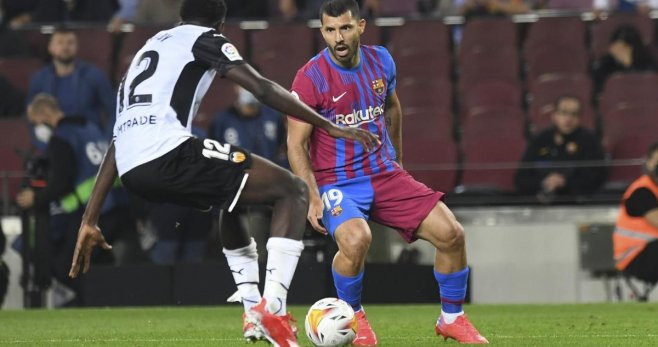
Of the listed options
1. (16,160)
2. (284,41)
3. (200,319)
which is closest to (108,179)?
(200,319)

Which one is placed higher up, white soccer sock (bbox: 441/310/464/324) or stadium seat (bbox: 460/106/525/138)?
stadium seat (bbox: 460/106/525/138)

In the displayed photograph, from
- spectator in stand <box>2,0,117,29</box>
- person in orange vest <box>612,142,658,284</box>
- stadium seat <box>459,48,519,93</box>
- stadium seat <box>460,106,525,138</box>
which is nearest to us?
person in orange vest <box>612,142,658,284</box>

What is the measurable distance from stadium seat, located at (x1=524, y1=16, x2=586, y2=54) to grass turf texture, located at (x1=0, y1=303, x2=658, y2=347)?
442 cm

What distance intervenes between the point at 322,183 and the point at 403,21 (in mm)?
8612

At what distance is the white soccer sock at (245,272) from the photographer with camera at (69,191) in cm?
620

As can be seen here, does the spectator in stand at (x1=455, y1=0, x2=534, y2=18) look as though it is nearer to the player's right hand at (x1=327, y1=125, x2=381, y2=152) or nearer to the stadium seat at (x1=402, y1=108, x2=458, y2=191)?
the stadium seat at (x1=402, y1=108, x2=458, y2=191)

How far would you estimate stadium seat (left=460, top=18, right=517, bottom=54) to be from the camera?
16.1 metres

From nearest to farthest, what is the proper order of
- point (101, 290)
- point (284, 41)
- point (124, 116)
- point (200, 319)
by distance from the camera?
point (124, 116)
point (200, 319)
point (101, 290)
point (284, 41)

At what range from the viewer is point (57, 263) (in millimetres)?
13516

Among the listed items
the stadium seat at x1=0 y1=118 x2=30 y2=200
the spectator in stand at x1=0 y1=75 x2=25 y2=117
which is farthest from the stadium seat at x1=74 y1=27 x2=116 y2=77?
the stadium seat at x1=0 y1=118 x2=30 y2=200

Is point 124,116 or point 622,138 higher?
point 124,116

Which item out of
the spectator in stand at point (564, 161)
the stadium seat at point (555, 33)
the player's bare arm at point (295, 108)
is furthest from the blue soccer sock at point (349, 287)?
the stadium seat at point (555, 33)

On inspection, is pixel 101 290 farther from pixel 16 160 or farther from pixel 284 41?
pixel 284 41

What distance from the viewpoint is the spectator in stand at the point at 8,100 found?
51.8ft
